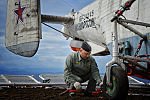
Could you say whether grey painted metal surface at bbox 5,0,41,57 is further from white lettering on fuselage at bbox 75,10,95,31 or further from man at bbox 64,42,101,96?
white lettering on fuselage at bbox 75,10,95,31

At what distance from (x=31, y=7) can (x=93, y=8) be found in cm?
243

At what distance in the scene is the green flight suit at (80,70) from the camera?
2.85 metres

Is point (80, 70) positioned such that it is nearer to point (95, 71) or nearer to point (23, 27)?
point (95, 71)

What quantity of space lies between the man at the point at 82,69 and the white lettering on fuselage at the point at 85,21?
309 centimetres

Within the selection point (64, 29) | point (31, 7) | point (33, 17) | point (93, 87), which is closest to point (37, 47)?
point (33, 17)

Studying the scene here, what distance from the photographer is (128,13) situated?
159 inches

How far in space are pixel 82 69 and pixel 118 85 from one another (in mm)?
983

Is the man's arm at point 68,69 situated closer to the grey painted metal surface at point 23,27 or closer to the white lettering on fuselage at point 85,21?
the grey painted metal surface at point 23,27

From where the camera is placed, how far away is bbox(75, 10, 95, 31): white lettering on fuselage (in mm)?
6009

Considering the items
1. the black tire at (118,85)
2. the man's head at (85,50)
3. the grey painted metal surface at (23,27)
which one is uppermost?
the grey painted metal surface at (23,27)

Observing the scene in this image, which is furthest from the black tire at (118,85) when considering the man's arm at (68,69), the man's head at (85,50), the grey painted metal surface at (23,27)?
the grey painted metal surface at (23,27)

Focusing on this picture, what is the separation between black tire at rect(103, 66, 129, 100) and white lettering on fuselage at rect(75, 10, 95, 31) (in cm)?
380

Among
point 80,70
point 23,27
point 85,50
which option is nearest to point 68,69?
point 80,70

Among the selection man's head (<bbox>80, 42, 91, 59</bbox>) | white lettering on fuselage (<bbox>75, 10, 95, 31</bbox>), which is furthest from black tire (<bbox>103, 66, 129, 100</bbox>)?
white lettering on fuselage (<bbox>75, 10, 95, 31</bbox>)
